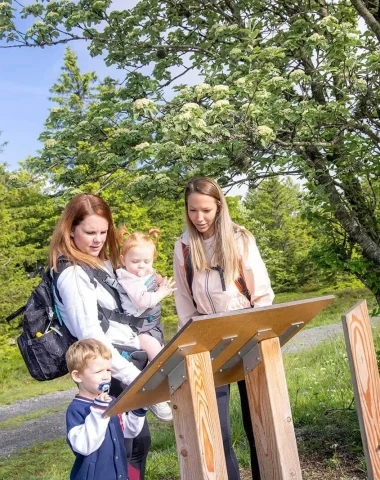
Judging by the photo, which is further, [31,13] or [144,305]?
[31,13]

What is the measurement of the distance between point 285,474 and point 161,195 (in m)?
5.28

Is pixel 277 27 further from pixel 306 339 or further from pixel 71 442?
pixel 306 339

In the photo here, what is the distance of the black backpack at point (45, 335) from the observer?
3.19 m

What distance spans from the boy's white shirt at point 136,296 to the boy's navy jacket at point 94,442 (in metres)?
0.58

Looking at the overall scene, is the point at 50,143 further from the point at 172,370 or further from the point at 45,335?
the point at 172,370

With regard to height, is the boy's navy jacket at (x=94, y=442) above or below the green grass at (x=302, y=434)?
above

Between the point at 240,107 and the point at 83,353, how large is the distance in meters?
3.99

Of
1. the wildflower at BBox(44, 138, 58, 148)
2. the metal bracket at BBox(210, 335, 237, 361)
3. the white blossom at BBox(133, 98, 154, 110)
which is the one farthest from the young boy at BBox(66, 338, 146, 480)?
the wildflower at BBox(44, 138, 58, 148)

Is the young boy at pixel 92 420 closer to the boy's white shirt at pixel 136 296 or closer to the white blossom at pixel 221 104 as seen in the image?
the boy's white shirt at pixel 136 296

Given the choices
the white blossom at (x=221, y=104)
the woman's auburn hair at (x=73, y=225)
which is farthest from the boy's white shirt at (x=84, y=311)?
the white blossom at (x=221, y=104)

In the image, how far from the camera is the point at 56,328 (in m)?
3.25

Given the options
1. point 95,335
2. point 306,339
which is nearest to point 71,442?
point 95,335

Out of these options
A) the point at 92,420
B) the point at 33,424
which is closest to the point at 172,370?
the point at 92,420

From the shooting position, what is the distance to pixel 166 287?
3.61m
